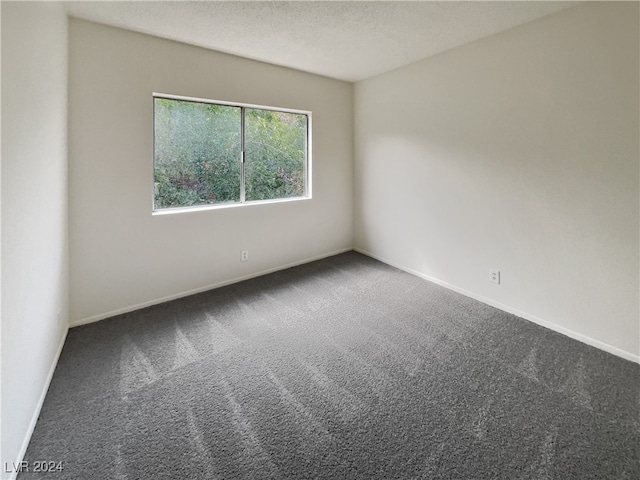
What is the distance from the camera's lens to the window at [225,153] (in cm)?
313

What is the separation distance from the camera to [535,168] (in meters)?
2.64

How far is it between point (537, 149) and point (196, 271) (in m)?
3.37

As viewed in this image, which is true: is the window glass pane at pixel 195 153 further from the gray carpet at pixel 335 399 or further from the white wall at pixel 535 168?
the white wall at pixel 535 168

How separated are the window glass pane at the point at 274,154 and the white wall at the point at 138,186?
0.19m

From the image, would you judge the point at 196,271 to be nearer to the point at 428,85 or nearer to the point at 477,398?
the point at 477,398

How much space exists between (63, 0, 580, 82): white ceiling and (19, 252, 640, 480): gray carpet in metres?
2.48

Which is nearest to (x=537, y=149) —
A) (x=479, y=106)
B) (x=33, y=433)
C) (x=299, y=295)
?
(x=479, y=106)

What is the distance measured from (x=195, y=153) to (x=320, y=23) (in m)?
1.72

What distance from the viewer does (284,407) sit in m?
1.79

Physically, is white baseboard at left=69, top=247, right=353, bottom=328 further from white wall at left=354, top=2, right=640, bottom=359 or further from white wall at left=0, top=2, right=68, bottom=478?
white wall at left=354, top=2, right=640, bottom=359

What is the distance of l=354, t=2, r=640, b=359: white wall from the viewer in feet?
7.22

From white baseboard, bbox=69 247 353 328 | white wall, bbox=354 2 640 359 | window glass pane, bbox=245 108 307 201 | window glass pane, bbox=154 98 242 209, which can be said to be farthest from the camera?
window glass pane, bbox=245 108 307 201

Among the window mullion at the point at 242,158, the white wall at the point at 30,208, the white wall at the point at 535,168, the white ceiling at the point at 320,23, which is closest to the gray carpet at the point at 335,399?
the white wall at the point at 30,208

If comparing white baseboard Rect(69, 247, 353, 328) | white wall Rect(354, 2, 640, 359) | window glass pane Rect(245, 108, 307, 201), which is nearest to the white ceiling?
white wall Rect(354, 2, 640, 359)
